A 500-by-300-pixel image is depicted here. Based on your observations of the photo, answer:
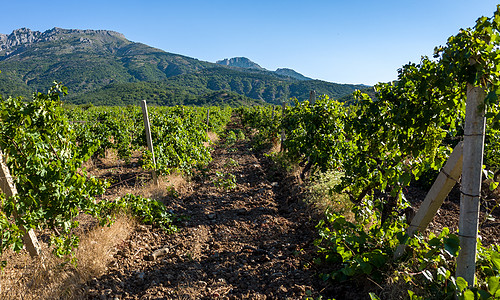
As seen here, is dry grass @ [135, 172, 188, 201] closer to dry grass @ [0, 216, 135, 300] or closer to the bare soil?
the bare soil

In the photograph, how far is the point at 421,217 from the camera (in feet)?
7.29

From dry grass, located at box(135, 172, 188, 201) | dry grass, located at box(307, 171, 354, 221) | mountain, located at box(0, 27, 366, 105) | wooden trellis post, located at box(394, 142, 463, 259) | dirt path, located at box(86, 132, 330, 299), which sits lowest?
dirt path, located at box(86, 132, 330, 299)

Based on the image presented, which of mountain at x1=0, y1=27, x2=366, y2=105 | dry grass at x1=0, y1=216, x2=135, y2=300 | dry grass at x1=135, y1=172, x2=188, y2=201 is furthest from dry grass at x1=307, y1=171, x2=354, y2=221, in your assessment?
mountain at x1=0, y1=27, x2=366, y2=105

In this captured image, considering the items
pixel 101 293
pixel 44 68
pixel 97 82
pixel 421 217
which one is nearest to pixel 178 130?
pixel 101 293

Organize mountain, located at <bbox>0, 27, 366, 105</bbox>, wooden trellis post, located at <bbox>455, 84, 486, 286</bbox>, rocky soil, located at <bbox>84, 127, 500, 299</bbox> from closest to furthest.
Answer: wooden trellis post, located at <bbox>455, 84, 486, 286</bbox> → rocky soil, located at <bbox>84, 127, 500, 299</bbox> → mountain, located at <bbox>0, 27, 366, 105</bbox>

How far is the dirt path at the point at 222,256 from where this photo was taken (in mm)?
2641

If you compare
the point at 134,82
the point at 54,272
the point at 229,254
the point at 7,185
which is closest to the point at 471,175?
the point at 229,254

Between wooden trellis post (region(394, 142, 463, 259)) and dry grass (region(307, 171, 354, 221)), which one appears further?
dry grass (region(307, 171, 354, 221))

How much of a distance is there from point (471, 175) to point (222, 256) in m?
→ 2.71

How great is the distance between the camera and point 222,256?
132 inches

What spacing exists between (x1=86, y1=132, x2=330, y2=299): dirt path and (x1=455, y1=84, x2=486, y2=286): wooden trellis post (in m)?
1.33

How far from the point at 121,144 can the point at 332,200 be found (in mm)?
7349

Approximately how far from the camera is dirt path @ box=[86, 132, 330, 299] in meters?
2.64

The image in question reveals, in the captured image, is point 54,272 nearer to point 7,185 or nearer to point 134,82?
point 7,185
